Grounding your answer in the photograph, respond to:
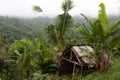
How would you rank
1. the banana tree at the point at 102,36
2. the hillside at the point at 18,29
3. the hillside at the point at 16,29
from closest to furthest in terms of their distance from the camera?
the banana tree at the point at 102,36, the hillside at the point at 18,29, the hillside at the point at 16,29

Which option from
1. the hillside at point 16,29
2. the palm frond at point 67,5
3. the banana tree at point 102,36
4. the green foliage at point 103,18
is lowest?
the banana tree at point 102,36

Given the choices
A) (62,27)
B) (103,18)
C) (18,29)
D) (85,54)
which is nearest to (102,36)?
(103,18)

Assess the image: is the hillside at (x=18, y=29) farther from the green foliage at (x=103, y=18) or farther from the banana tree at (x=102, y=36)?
the green foliage at (x=103, y=18)

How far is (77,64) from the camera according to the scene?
43.4 feet

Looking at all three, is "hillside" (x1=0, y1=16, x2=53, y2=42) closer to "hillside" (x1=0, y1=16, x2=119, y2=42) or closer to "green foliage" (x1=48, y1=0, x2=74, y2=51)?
"hillside" (x1=0, y1=16, x2=119, y2=42)

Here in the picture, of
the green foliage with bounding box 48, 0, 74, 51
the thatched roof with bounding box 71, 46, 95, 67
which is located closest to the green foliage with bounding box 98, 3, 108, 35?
the thatched roof with bounding box 71, 46, 95, 67

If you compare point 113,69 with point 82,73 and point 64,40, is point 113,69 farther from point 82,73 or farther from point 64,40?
point 64,40

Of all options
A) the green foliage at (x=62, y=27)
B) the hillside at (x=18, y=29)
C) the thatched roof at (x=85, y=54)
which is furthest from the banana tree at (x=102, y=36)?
the hillside at (x=18, y=29)

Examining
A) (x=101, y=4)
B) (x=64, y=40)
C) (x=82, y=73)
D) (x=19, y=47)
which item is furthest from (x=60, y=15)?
(x=19, y=47)

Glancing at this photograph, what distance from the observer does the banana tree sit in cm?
1139

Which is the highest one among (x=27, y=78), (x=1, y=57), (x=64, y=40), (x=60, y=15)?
(x=60, y=15)

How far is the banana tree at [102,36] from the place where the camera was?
11.4 m

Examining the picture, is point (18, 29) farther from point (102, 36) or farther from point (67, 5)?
point (102, 36)

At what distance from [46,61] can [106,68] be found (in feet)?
12.2
